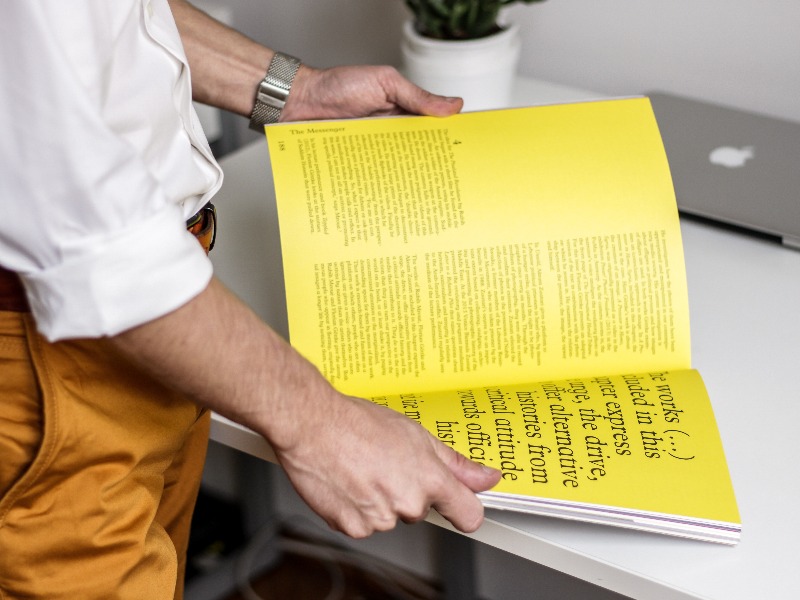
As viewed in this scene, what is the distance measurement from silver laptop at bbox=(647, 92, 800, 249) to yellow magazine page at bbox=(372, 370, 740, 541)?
29cm

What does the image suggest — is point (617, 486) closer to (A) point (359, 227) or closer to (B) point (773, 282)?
(A) point (359, 227)

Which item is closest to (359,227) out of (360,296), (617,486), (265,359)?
(360,296)

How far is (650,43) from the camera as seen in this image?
1246 mm

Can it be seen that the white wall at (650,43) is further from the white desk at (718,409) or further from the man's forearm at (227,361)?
the man's forearm at (227,361)

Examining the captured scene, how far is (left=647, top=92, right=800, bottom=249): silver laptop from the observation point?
3.29 feet

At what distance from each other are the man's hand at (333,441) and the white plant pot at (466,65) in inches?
22.0

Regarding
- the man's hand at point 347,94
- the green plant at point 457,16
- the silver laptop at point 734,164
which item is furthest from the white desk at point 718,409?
the green plant at point 457,16

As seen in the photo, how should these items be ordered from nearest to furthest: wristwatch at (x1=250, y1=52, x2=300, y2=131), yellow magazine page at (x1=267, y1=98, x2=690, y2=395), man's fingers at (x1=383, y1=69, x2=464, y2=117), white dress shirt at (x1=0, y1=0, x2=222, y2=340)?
1. white dress shirt at (x1=0, y1=0, x2=222, y2=340)
2. yellow magazine page at (x1=267, y1=98, x2=690, y2=395)
3. man's fingers at (x1=383, y1=69, x2=464, y2=117)
4. wristwatch at (x1=250, y1=52, x2=300, y2=131)

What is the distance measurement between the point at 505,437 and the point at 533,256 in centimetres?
16

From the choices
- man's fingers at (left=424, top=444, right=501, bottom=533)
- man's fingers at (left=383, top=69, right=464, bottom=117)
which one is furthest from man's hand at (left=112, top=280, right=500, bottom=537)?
man's fingers at (left=383, top=69, right=464, bottom=117)

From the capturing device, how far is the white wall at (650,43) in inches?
45.8

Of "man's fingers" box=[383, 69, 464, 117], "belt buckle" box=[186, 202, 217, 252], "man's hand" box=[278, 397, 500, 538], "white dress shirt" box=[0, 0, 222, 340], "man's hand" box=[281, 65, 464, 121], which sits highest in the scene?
"white dress shirt" box=[0, 0, 222, 340]

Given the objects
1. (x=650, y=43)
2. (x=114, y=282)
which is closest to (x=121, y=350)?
(x=114, y=282)

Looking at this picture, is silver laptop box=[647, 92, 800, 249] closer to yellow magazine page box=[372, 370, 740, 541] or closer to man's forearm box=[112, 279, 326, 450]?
yellow magazine page box=[372, 370, 740, 541]
